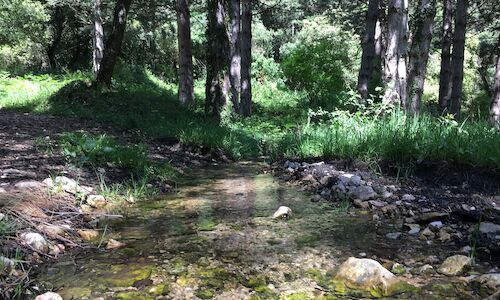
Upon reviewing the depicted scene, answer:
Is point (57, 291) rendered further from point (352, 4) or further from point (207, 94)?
point (352, 4)

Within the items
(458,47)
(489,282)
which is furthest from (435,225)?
(458,47)

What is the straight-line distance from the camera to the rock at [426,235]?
3.21 m

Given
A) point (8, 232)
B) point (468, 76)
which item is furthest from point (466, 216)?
point (468, 76)

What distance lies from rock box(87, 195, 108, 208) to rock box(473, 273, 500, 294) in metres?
3.24

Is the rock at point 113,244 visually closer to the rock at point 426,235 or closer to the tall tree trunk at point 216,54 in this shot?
the rock at point 426,235

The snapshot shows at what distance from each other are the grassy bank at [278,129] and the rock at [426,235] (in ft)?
4.99

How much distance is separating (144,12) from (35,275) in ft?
78.8

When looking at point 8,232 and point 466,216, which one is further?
point 466,216

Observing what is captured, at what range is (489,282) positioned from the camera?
235 cm

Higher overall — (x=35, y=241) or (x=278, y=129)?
(x=278, y=129)

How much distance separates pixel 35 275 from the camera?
2.59 meters

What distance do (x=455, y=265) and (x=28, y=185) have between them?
3521mm

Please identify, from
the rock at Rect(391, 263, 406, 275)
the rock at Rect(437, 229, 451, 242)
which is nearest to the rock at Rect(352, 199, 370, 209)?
the rock at Rect(437, 229, 451, 242)

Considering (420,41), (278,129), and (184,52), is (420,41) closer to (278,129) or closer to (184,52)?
(278,129)
